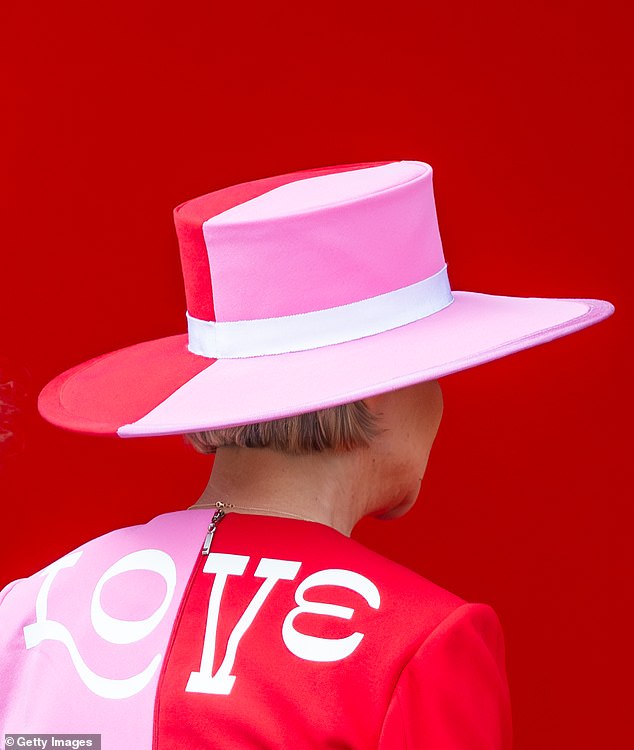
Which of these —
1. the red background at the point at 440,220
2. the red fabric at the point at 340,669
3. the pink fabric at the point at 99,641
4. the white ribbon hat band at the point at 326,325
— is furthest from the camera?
the red background at the point at 440,220

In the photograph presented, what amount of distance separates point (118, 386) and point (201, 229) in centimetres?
21

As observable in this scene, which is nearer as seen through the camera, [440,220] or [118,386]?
[118,386]

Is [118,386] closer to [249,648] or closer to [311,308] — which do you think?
[311,308]

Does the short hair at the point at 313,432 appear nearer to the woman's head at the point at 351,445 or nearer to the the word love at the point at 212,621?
the woman's head at the point at 351,445

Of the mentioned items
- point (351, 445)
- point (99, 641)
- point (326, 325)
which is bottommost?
point (99, 641)

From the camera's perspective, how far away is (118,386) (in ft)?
4.59

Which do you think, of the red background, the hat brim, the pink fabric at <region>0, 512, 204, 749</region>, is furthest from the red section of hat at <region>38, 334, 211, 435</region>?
the red background

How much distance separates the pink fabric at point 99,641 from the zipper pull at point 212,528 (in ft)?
0.04

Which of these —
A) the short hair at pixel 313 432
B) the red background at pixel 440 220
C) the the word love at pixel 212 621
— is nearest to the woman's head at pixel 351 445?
the short hair at pixel 313 432

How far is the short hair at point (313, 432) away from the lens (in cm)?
124

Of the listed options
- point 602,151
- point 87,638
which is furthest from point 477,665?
point 602,151

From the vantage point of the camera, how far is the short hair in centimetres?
124

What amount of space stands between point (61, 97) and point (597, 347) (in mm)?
984

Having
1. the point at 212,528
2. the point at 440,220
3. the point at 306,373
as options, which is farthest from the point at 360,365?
the point at 440,220
